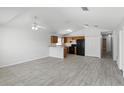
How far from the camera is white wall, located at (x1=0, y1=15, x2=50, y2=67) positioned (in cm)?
529

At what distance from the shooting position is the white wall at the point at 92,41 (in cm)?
870

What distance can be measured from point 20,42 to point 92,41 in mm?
5820

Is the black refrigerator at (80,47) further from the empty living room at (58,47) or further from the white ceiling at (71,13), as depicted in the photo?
the white ceiling at (71,13)

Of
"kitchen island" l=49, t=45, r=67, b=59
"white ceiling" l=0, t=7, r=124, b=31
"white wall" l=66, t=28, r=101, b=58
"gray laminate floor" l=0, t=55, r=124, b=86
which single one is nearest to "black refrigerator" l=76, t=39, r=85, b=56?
"white wall" l=66, t=28, r=101, b=58

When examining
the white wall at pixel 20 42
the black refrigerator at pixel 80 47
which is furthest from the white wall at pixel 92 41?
the white wall at pixel 20 42

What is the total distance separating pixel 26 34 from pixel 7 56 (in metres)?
1.80

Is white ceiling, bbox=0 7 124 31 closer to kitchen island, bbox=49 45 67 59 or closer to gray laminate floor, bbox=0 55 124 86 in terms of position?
gray laminate floor, bbox=0 55 124 86

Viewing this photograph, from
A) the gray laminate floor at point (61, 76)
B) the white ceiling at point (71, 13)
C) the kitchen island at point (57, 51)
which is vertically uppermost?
the white ceiling at point (71, 13)

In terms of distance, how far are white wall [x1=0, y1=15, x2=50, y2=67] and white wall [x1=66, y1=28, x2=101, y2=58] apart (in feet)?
12.5

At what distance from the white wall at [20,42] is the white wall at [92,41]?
379cm
